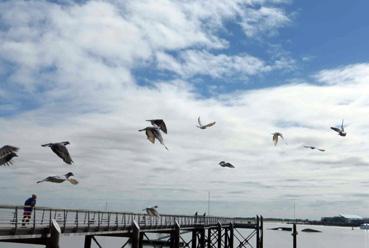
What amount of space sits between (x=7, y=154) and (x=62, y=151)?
3.86ft

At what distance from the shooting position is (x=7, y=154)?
10.5 metres

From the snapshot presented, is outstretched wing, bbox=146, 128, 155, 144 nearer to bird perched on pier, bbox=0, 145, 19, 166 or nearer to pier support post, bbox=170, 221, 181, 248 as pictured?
bird perched on pier, bbox=0, 145, 19, 166

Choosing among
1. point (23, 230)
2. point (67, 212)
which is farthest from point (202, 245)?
point (23, 230)

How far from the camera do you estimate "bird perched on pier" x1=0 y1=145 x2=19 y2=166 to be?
1028 centimetres

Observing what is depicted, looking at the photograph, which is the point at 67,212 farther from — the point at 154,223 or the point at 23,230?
the point at 154,223

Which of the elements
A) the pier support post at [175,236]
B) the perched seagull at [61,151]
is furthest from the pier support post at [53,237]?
the pier support post at [175,236]

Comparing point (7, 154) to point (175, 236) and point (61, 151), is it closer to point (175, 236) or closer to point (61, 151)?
point (61, 151)

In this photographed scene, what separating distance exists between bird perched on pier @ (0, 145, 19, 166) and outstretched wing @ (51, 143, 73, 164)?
79 centimetres

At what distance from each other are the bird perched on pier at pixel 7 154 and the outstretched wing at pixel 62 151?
0.79m

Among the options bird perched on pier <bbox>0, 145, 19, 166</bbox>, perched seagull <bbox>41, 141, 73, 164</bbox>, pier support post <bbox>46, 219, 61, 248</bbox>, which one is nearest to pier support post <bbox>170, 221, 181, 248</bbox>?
pier support post <bbox>46, 219, 61, 248</bbox>

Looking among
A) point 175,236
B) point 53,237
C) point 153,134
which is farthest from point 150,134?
point 175,236

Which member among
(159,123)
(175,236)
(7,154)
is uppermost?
(159,123)

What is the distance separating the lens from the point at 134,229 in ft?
109

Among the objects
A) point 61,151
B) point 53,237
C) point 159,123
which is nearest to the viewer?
point 61,151
